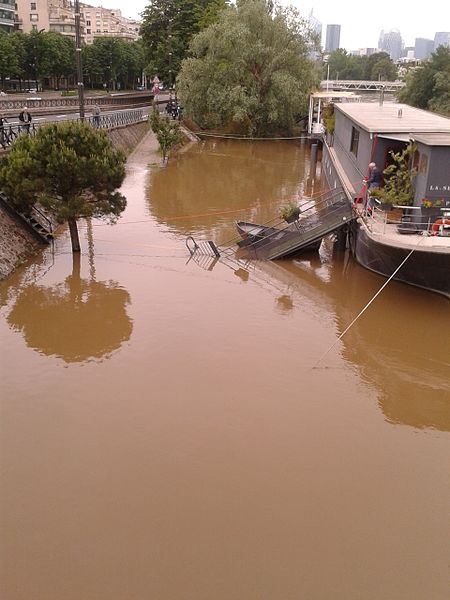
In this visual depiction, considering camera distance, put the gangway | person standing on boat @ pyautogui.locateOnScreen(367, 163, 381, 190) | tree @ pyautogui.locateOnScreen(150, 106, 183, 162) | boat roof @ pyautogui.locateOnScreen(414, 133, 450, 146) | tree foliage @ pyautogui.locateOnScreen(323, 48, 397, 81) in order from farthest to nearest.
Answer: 1. tree foliage @ pyautogui.locateOnScreen(323, 48, 397, 81)
2. tree @ pyautogui.locateOnScreen(150, 106, 183, 162)
3. the gangway
4. person standing on boat @ pyautogui.locateOnScreen(367, 163, 381, 190)
5. boat roof @ pyautogui.locateOnScreen(414, 133, 450, 146)

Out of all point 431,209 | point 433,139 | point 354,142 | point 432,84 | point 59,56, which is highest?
point 59,56

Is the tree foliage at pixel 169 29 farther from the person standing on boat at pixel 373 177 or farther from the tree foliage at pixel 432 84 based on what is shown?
the person standing on boat at pixel 373 177

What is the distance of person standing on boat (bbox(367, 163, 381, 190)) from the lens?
15602mm

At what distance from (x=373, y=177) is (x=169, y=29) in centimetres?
5960

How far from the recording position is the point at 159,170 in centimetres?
3338

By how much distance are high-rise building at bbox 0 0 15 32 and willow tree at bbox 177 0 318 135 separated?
49.2m

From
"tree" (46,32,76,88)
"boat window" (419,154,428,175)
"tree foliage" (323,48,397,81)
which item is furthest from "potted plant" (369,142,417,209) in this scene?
"tree foliage" (323,48,397,81)

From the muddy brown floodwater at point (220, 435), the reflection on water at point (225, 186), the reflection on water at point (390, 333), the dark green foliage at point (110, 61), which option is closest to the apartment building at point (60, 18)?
the dark green foliage at point (110, 61)

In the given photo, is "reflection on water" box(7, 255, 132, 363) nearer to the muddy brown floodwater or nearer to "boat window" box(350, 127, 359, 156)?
the muddy brown floodwater

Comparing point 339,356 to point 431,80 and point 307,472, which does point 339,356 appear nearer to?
point 307,472

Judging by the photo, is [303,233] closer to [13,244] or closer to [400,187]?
[400,187]

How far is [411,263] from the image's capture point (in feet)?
45.3

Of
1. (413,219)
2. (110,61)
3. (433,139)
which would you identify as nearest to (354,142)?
(433,139)

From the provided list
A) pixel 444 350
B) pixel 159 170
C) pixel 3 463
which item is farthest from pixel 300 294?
pixel 159 170
